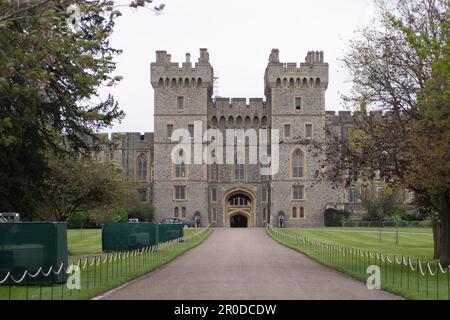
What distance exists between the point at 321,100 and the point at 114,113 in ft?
165

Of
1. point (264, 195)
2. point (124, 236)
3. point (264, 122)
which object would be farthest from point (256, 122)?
point (124, 236)

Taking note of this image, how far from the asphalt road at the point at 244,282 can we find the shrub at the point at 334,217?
42090mm

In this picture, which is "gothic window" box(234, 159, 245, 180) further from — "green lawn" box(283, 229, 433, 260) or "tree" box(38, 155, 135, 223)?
"tree" box(38, 155, 135, 223)

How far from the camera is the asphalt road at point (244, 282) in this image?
16156mm

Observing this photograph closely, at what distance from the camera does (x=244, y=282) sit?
19.2 m

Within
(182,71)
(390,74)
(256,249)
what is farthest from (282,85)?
(390,74)

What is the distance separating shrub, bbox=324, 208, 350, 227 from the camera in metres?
71.3

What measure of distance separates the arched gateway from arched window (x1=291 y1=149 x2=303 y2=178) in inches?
197

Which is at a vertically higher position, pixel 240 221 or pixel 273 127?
pixel 273 127

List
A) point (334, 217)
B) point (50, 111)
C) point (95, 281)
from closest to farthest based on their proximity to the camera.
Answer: point (95, 281) < point (50, 111) < point (334, 217)

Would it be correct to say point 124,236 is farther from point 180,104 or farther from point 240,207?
point 240,207

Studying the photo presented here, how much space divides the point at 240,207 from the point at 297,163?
26.1ft

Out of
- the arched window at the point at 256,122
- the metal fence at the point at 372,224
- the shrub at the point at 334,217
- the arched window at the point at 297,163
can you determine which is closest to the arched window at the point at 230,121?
the arched window at the point at 256,122

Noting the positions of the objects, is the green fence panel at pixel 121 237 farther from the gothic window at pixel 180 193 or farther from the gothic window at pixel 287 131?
the gothic window at pixel 287 131
